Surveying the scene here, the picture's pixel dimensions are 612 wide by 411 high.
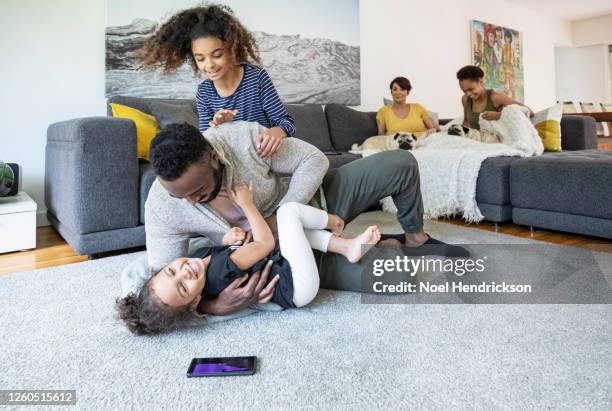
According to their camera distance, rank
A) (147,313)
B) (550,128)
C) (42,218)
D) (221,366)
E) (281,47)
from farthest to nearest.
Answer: (281,47) < (550,128) < (42,218) < (147,313) < (221,366)

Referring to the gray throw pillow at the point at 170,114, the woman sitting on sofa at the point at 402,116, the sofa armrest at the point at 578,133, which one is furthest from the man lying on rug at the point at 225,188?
the sofa armrest at the point at 578,133

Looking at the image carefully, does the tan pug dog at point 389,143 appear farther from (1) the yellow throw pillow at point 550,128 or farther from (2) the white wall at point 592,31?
(2) the white wall at point 592,31

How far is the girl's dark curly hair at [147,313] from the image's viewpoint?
3.47ft

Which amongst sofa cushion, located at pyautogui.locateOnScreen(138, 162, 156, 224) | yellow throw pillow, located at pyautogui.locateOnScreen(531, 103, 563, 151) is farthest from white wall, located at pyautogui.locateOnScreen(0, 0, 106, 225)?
yellow throw pillow, located at pyautogui.locateOnScreen(531, 103, 563, 151)

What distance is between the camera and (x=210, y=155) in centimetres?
106

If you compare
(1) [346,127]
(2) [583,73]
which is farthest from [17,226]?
(2) [583,73]

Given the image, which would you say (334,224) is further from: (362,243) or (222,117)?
(222,117)

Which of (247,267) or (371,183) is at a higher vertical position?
(371,183)

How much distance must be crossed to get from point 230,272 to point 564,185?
1921 millimetres

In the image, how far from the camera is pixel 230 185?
116cm

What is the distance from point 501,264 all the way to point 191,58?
4.80 feet

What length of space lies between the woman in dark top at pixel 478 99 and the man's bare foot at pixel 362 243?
88.7 inches

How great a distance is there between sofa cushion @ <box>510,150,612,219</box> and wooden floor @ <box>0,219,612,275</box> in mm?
151

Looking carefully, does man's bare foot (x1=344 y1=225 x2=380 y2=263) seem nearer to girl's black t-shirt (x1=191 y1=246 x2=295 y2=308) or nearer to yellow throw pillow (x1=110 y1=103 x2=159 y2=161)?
girl's black t-shirt (x1=191 y1=246 x2=295 y2=308)
